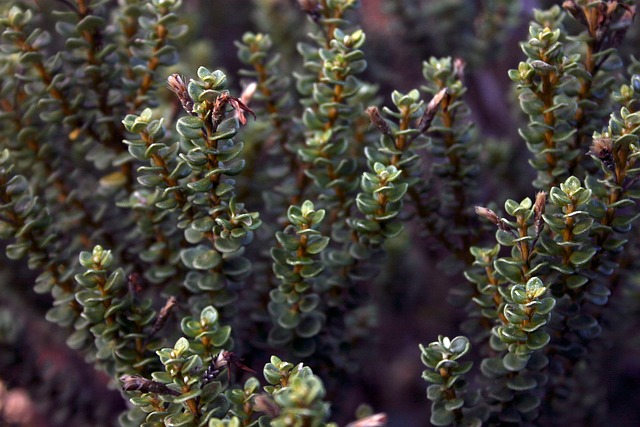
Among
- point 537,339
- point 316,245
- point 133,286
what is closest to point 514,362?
point 537,339

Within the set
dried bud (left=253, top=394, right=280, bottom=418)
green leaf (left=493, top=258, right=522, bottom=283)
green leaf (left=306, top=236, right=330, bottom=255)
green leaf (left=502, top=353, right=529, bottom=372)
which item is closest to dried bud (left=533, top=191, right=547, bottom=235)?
green leaf (left=493, top=258, right=522, bottom=283)

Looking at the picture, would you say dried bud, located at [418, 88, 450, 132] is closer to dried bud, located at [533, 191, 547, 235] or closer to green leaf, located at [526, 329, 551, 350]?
dried bud, located at [533, 191, 547, 235]

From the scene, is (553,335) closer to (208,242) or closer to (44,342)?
(208,242)

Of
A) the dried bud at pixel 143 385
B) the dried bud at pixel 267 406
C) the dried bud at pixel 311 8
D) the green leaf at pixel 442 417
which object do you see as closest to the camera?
the dried bud at pixel 267 406

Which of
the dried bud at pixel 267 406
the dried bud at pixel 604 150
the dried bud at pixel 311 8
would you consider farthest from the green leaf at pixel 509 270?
the dried bud at pixel 311 8

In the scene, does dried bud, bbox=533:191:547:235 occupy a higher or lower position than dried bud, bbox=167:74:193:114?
lower

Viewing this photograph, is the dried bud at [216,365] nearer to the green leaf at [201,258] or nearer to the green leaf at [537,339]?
the green leaf at [201,258]
